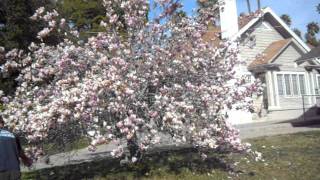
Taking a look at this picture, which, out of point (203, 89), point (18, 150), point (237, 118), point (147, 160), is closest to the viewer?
point (18, 150)

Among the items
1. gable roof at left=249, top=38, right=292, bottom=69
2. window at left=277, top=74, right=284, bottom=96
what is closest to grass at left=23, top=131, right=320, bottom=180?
gable roof at left=249, top=38, right=292, bottom=69

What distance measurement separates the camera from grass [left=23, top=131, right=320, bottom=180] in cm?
961

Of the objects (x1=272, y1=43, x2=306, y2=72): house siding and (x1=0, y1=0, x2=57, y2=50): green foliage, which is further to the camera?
(x1=272, y1=43, x2=306, y2=72): house siding

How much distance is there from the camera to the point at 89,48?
10.4 m

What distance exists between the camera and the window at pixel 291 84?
94.4 ft

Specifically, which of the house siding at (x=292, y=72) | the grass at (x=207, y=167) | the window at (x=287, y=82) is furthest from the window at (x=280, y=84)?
the grass at (x=207, y=167)

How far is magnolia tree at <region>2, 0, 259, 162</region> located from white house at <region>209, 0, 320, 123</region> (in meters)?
16.4

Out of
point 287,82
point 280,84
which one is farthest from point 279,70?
point 287,82

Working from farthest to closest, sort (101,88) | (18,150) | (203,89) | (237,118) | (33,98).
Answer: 1. (237,118)
2. (33,98)
3. (203,89)
4. (101,88)
5. (18,150)

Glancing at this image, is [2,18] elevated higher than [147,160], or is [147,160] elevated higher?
[2,18]

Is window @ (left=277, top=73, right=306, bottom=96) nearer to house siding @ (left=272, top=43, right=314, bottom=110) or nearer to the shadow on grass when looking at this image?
house siding @ (left=272, top=43, right=314, bottom=110)

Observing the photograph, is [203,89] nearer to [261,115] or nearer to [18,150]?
[18,150]

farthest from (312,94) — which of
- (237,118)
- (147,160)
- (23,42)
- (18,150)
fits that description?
(18,150)

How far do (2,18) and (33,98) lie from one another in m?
20.5
